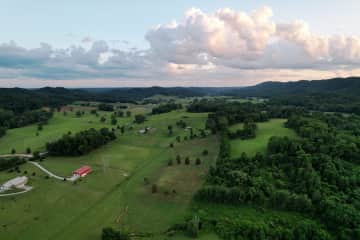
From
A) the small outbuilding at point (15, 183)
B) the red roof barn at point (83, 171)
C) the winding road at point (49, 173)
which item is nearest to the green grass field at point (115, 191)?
the winding road at point (49, 173)

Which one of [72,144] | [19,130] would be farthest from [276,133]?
[19,130]

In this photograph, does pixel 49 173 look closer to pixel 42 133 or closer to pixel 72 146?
pixel 72 146

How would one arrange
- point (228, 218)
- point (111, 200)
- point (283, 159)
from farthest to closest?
point (283, 159) → point (111, 200) → point (228, 218)

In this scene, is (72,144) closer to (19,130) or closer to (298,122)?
(19,130)

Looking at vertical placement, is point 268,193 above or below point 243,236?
above

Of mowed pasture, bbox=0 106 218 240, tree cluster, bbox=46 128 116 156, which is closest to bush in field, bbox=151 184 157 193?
mowed pasture, bbox=0 106 218 240
